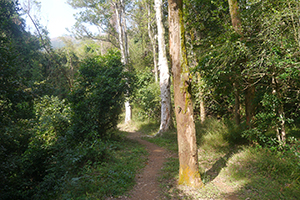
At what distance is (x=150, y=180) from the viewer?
215 inches

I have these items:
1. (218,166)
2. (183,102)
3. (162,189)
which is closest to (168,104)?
(218,166)

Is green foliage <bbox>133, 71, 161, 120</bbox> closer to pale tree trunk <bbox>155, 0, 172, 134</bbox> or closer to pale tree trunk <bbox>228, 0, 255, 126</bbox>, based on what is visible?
pale tree trunk <bbox>155, 0, 172, 134</bbox>

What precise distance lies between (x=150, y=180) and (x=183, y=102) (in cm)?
245

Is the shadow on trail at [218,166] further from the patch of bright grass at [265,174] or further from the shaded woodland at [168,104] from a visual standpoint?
the shaded woodland at [168,104]

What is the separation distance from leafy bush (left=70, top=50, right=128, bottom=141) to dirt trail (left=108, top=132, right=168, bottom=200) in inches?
101

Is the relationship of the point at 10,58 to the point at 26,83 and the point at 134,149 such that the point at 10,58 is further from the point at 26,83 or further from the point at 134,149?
the point at 134,149

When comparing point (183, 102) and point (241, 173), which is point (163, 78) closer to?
point (183, 102)

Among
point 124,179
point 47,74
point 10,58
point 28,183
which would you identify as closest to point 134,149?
point 124,179

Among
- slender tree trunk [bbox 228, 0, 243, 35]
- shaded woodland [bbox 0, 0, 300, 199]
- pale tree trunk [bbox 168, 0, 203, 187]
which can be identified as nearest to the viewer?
pale tree trunk [bbox 168, 0, 203, 187]

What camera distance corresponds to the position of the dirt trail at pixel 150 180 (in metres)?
4.68

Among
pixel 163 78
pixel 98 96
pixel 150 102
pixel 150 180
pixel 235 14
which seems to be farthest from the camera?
pixel 150 102

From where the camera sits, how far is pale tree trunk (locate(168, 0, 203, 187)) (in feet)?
15.6

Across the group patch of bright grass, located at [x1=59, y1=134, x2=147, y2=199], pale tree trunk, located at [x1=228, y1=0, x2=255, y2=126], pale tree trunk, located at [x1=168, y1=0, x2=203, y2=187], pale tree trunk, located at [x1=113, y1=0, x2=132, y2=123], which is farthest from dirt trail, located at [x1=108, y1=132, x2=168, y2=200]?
pale tree trunk, located at [x1=113, y1=0, x2=132, y2=123]

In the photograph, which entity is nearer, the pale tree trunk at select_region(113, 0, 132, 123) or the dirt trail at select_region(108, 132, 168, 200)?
the dirt trail at select_region(108, 132, 168, 200)
